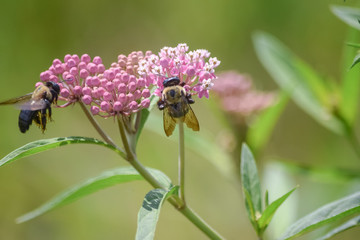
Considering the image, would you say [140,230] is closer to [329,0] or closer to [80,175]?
[80,175]

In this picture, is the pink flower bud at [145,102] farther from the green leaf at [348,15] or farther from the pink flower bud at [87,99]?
the green leaf at [348,15]

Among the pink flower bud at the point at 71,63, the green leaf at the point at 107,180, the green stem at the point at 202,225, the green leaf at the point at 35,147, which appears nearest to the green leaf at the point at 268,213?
the green stem at the point at 202,225

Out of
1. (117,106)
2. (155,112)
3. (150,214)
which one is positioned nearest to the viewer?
(150,214)

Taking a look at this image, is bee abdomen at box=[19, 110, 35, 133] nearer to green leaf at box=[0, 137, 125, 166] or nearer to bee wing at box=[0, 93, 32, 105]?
bee wing at box=[0, 93, 32, 105]

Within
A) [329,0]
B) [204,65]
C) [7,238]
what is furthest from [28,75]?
[204,65]

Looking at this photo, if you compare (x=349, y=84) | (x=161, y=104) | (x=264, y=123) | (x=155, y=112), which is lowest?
(x=155, y=112)

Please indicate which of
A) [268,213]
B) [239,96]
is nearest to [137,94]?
[268,213]

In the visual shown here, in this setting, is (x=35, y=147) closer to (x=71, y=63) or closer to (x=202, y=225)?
(x=71, y=63)
